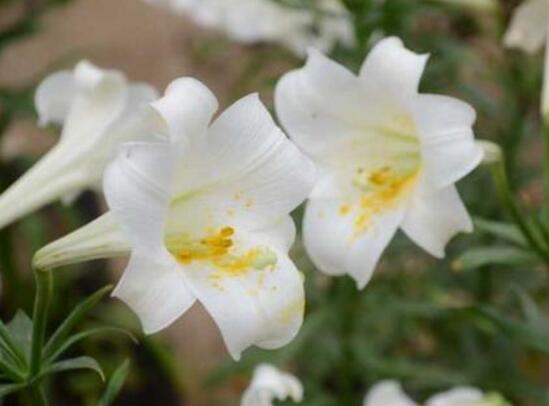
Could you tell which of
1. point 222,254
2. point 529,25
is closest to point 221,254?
point 222,254

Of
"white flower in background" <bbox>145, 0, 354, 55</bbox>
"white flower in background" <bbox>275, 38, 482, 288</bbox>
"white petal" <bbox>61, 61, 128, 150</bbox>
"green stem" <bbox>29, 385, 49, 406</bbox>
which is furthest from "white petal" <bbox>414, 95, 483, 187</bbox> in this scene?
"white flower in background" <bbox>145, 0, 354, 55</bbox>

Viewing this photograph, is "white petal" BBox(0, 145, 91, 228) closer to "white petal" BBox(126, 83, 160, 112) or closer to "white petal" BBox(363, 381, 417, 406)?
"white petal" BBox(126, 83, 160, 112)

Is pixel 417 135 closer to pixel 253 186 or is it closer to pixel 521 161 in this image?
pixel 253 186

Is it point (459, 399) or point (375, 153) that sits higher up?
point (375, 153)

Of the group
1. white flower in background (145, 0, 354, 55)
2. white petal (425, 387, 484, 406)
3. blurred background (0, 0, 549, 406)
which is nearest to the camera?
white petal (425, 387, 484, 406)

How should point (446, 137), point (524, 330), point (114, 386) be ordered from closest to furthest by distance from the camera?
point (114, 386), point (446, 137), point (524, 330)

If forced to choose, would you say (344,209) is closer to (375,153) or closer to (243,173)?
(375,153)

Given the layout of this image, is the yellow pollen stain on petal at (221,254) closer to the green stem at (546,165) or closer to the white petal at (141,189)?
the white petal at (141,189)
